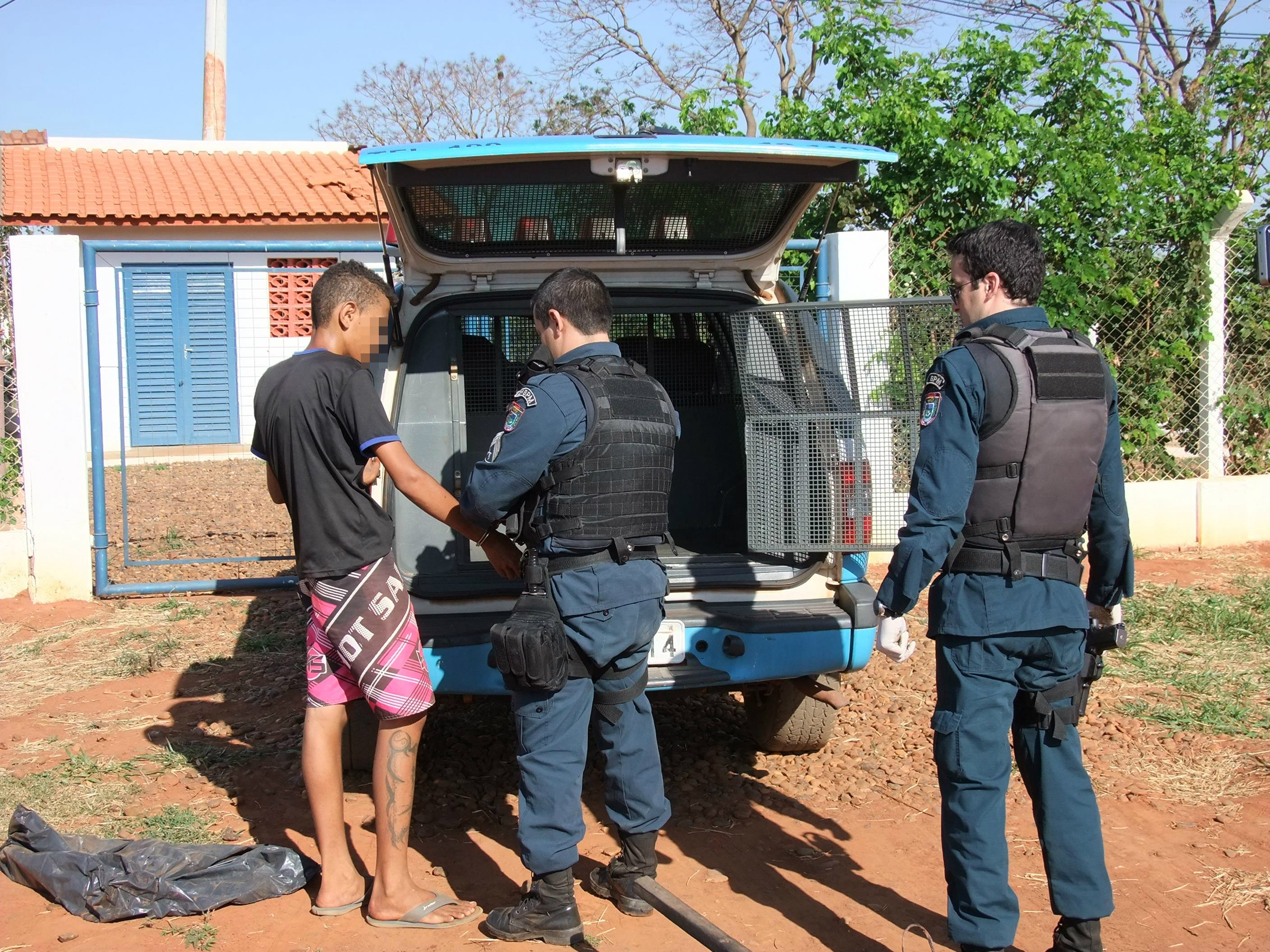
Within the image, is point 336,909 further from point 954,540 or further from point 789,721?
point 954,540

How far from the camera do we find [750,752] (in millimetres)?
4586

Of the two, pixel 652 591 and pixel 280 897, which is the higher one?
pixel 652 591

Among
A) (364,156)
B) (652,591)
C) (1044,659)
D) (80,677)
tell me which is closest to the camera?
(1044,659)

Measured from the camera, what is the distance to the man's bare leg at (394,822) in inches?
125

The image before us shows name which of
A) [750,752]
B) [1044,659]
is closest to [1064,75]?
[750,752]

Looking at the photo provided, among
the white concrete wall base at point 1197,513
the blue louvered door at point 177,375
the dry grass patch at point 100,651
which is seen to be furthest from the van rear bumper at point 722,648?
the white concrete wall base at point 1197,513

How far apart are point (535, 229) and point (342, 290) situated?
3.67 ft

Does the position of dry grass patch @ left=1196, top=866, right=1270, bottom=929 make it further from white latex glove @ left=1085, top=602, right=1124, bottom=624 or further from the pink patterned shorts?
the pink patterned shorts

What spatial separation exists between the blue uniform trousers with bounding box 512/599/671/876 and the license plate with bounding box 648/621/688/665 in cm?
40

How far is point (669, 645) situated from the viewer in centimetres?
364

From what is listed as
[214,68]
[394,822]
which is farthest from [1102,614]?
[214,68]

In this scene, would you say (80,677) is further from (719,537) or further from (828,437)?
(828,437)

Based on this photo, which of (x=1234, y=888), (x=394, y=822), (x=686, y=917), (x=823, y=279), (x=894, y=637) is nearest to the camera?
(x=894, y=637)

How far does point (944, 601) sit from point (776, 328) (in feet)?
4.76
